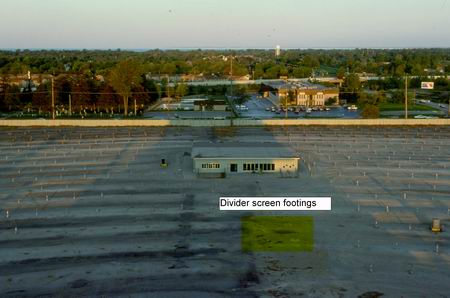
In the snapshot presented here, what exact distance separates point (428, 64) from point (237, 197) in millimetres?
65868

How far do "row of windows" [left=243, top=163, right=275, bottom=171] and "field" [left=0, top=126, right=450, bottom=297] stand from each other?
46 cm

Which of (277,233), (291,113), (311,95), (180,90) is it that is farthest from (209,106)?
(277,233)

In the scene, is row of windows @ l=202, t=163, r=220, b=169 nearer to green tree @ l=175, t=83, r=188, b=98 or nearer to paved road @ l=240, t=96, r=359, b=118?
paved road @ l=240, t=96, r=359, b=118

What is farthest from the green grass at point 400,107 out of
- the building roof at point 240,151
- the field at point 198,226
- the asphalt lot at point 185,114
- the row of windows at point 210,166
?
the row of windows at point 210,166

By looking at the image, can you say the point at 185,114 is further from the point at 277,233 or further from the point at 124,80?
the point at 277,233

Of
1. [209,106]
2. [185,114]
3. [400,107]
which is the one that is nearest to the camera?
[185,114]

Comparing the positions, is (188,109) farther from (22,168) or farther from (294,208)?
(294,208)

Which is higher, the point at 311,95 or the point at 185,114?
the point at 311,95

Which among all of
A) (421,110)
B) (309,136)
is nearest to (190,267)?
(309,136)

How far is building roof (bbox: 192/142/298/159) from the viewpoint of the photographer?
53.1 feet

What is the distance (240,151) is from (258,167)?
3.70ft

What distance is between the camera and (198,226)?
36.9ft

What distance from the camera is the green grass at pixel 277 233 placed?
33.1 feet

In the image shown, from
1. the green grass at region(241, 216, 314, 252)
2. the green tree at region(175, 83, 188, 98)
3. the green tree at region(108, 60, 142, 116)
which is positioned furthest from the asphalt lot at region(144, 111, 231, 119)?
the green grass at region(241, 216, 314, 252)
